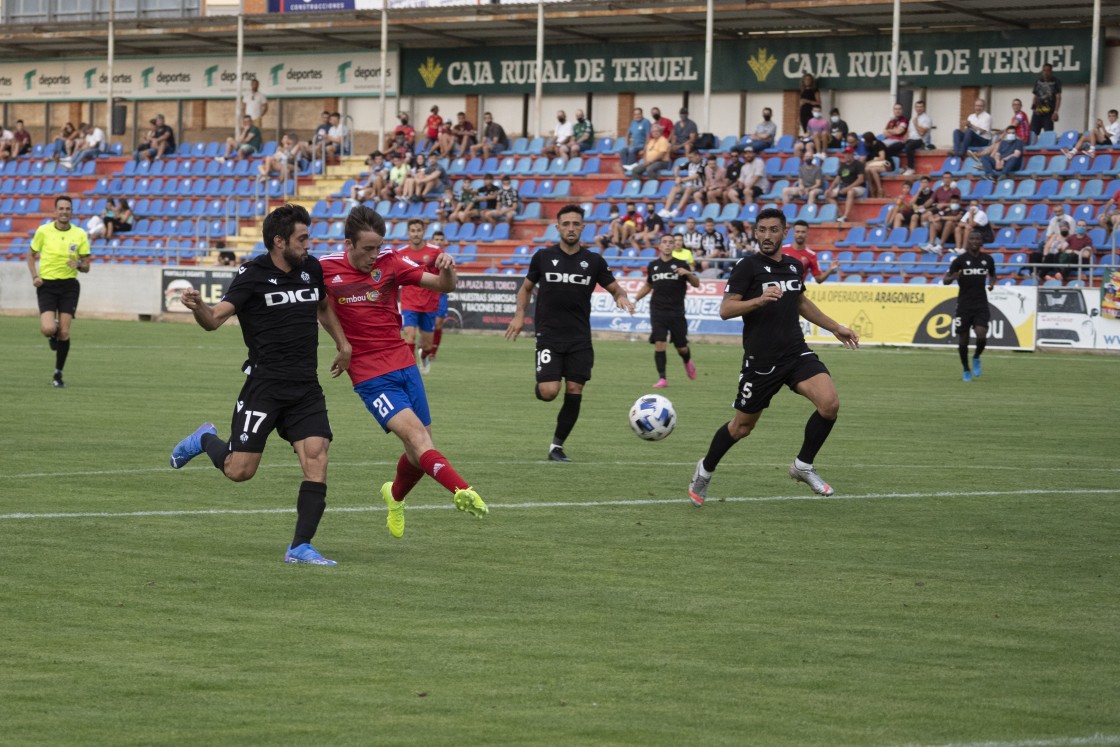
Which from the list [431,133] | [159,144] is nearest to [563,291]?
[431,133]

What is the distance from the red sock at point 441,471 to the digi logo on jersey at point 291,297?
1.06m

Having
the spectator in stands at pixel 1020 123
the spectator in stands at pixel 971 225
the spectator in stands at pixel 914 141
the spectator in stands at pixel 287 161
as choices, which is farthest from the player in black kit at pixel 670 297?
the spectator in stands at pixel 287 161

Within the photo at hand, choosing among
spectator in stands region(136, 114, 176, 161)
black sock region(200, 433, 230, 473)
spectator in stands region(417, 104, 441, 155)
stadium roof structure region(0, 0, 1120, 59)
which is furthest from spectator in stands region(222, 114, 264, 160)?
black sock region(200, 433, 230, 473)

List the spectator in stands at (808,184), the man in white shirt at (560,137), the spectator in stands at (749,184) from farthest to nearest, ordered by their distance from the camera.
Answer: the man in white shirt at (560,137)
the spectator in stands at (749,184)
the spectator in stands at (808,184)

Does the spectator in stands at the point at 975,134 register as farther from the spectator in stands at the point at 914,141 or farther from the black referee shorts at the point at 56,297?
the black referee shorts at the point at 56,297

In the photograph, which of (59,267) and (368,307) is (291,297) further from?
(59,267)

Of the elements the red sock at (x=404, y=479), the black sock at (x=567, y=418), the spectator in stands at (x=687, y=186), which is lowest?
the black sock at (x=567, y=418)

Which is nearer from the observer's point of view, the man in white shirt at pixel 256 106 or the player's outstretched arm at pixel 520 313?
the player's outstretched arm at pixel 520 313

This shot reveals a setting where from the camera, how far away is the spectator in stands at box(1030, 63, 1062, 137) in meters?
33.9

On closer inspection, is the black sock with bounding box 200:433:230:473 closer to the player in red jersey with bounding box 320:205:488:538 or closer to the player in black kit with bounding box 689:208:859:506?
the player in red jersey with bounding box 320:205:488:538

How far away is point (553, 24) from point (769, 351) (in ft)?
105

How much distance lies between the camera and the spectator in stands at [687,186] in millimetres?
36406

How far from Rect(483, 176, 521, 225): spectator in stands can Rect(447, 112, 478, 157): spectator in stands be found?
318cm

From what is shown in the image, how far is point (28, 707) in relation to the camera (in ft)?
18.3
